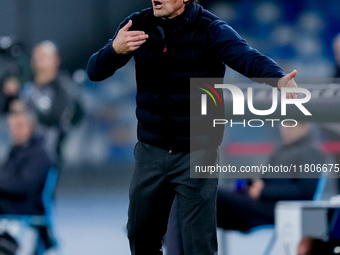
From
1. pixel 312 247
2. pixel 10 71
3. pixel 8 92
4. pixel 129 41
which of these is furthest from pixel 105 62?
pixel 10 71

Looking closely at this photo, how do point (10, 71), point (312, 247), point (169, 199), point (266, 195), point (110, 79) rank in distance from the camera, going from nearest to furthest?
point (169, 199) → point (312, 247) → point (266, 195) → point (10, 71) → point (110, 79)

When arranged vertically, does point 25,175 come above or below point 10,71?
below

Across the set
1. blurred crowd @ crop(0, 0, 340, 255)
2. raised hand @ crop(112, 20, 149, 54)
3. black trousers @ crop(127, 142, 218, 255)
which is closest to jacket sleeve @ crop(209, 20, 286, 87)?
raised hand @ crop(112, 20, 149, 54)

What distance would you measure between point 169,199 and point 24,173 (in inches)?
75.3

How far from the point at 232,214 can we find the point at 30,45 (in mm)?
3425

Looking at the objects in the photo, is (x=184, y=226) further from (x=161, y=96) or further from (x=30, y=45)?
(x=30, y=45)

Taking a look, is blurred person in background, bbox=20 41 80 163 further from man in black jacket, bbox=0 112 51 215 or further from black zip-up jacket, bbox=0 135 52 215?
black zip-up jacket, bbox=0 135 52 215

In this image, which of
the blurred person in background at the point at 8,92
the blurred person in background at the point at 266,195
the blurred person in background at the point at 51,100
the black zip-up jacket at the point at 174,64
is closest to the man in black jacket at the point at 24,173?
the blurred person in background at the point at 51,100

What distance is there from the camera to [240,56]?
2508 mm

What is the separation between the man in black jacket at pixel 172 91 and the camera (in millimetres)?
2566

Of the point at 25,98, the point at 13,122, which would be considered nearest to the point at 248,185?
the point at 13,122

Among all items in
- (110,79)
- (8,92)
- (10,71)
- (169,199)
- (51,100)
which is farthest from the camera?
(110,79)

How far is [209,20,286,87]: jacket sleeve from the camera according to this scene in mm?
2443

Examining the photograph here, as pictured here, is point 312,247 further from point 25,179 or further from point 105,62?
point 25,179
